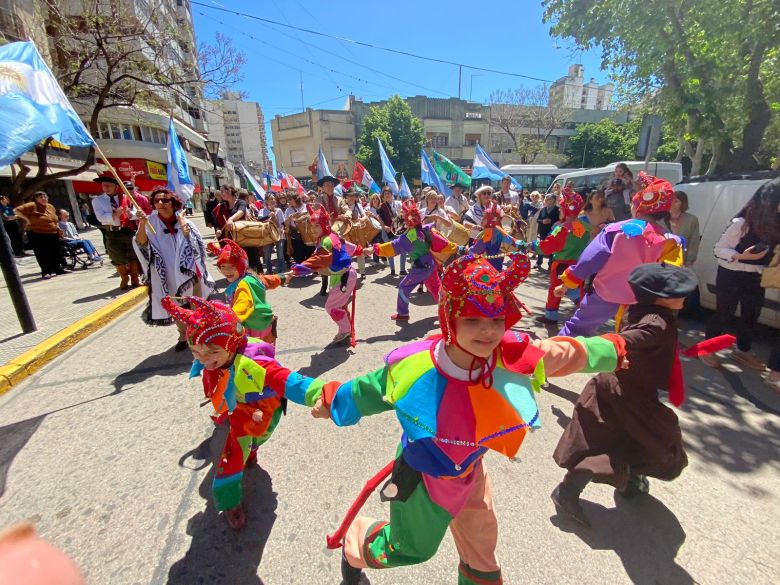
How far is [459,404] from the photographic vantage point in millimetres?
1399

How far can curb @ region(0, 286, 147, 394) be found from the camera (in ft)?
12.8

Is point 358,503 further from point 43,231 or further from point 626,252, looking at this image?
point 43,231

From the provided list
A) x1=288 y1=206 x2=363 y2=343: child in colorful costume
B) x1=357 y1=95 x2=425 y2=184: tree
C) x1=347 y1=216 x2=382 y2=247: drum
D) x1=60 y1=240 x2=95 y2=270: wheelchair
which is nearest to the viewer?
x1=288 y1=206 x2=363 y2=343: child in colorful costume

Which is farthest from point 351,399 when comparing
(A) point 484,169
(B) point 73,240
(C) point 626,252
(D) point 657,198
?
(A) point 484,169

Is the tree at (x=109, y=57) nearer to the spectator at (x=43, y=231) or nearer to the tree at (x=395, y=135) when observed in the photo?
the spectator at (x=43, y=231)

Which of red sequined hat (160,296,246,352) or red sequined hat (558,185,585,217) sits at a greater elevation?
red sequined hat (558,185,585,217)

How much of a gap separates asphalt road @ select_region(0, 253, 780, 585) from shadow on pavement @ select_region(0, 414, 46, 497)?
14 millimetres

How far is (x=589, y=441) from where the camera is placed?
6.84ft

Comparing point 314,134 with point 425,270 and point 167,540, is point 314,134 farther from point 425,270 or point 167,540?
point 167,540

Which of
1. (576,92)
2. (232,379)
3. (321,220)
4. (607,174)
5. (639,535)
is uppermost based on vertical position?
(576,92)

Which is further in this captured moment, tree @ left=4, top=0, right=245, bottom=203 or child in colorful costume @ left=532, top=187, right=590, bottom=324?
tree @ left=4, top=0, right=245, bottom=203

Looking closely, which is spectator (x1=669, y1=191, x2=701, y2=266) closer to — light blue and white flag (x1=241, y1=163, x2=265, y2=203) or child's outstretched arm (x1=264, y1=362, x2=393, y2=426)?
child's outstretched arm (x1=264, y1=362, x2=393, y2=426)

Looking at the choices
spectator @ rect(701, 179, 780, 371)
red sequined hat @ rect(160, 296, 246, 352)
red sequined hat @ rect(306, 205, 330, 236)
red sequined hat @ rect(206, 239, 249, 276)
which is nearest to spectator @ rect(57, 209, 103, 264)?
red sequined hat @ rect(306, 205, 330, 236)

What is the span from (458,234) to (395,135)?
34.5 m
